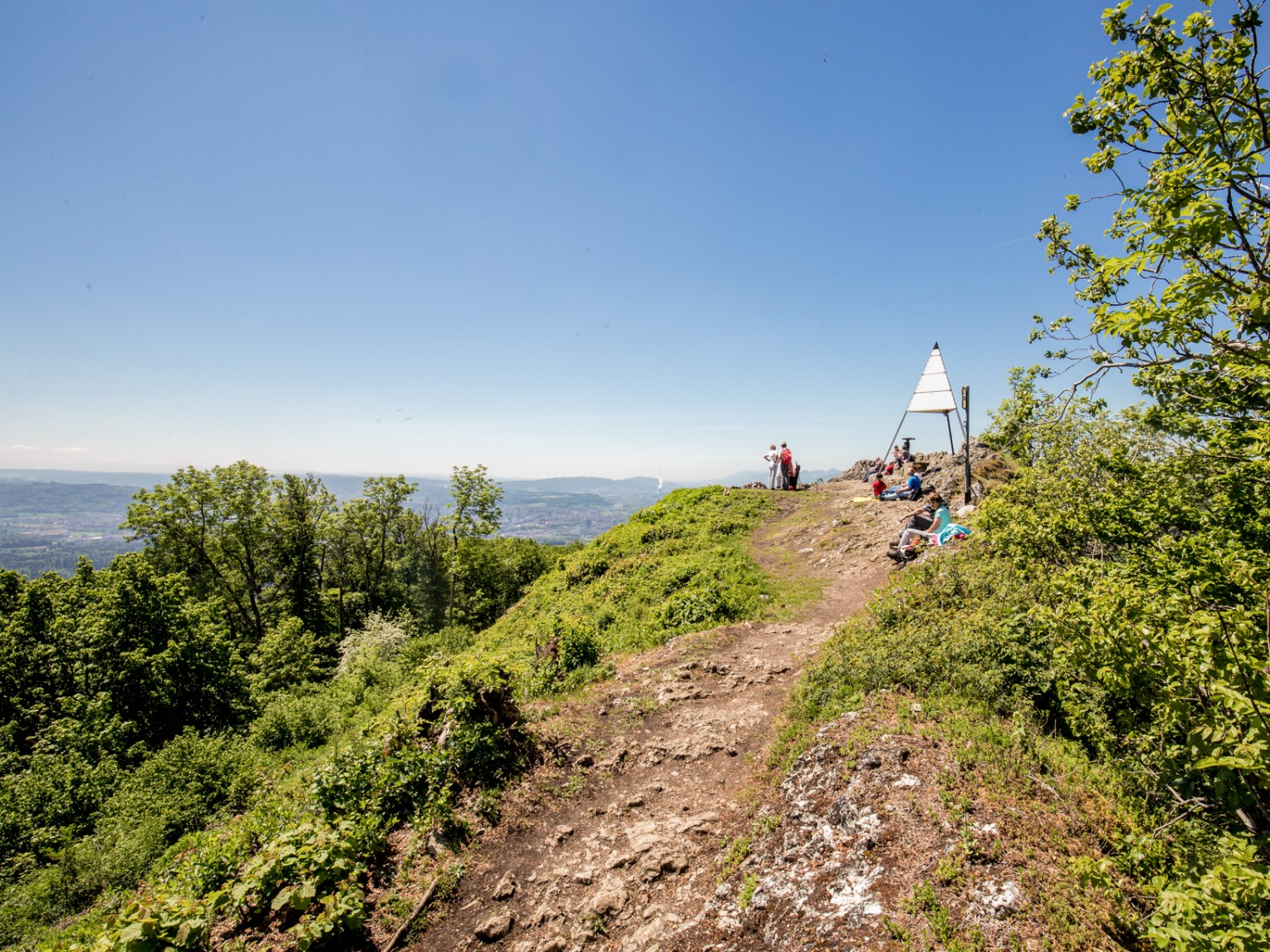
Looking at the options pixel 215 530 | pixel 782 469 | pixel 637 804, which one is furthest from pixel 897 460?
pixel 215 530

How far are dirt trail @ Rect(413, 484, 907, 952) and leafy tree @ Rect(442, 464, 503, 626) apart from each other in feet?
89.0

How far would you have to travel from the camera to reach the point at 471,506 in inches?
1485

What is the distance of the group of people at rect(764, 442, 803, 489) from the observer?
32.8m

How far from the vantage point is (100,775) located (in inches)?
683

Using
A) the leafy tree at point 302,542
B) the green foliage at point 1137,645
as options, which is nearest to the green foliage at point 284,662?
the leafy tree at point 302,542

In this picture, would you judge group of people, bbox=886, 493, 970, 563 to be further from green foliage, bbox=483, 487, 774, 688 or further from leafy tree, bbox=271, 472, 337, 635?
leafy tree, bbox=271, 472, 337, 635

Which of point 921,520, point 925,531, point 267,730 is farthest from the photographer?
point 267,730

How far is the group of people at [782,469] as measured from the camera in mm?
32781

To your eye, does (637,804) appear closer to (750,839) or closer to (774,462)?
(750,839)

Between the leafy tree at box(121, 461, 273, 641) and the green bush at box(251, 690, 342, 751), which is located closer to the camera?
the green bush at box(251, 690, 342, 751)

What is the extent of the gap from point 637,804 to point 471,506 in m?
32.3

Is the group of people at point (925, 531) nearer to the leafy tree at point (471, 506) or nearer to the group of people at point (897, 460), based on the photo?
the group of people at point (897, 460)

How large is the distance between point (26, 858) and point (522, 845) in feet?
55.5

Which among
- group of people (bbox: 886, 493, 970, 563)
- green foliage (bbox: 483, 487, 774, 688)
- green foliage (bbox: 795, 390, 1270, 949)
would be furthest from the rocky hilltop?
group of people (bbox: 886, 493, 970, 563)
